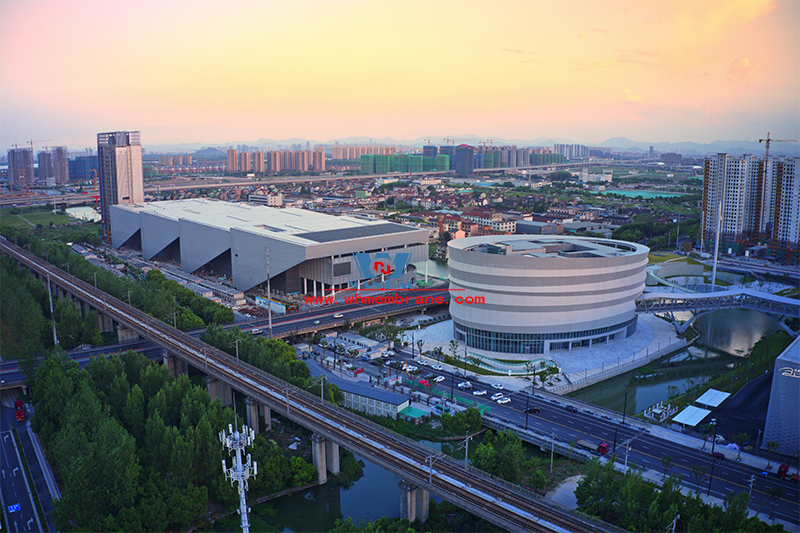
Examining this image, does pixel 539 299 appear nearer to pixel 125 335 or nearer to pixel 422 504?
pixel 422 504

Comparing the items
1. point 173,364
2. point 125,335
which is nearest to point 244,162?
point 125,335

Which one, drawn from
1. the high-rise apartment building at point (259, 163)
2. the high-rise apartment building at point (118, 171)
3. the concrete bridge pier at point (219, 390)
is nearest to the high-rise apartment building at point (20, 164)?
the high-rise apartment building at point (259, 163)

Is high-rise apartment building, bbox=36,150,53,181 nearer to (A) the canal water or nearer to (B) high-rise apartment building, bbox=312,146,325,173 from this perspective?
(B) high-rise apartment building, bbox=312,146,325,173

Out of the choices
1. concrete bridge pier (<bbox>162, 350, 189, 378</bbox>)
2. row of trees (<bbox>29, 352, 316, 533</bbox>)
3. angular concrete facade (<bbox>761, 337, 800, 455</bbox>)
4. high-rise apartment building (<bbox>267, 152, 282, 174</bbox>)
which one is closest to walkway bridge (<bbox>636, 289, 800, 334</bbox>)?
angular concrete facade (<bbox>761, 337, 800, 455</bbox>)

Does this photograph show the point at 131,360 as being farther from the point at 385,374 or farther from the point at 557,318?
the point at 557,318

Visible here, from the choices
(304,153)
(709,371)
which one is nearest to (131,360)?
(709,371)

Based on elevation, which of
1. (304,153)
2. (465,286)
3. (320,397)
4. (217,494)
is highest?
(304,153)

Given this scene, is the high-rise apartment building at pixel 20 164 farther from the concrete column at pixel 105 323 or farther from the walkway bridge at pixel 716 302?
the walkway bridge at pixel 716 302
